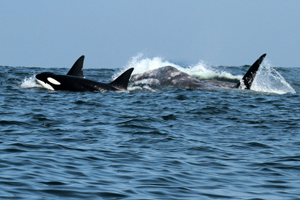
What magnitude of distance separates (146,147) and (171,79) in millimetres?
12743

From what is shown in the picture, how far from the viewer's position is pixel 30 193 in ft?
22.9

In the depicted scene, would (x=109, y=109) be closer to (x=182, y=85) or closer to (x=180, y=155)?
(x=180, y=155)

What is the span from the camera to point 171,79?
23.0 metres

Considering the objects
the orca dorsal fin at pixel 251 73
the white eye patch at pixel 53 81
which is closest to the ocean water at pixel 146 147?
the white eye patch at pixel 53 81

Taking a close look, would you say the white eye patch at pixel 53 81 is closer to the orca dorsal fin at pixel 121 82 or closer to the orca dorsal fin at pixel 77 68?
the orca dorsal fin at pixel 77 68

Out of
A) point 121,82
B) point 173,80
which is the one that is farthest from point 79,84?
point 173,80

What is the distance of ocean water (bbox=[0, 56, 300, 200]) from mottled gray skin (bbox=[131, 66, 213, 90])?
4.13 metres

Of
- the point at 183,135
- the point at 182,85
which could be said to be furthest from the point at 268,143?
the point at 182,85

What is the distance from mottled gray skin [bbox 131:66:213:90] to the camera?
2205cm

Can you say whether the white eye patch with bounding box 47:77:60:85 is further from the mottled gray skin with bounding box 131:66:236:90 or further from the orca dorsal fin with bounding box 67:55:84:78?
the mottled gray skin with bounding box 131:66:236:90

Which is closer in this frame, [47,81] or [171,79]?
[47,81]

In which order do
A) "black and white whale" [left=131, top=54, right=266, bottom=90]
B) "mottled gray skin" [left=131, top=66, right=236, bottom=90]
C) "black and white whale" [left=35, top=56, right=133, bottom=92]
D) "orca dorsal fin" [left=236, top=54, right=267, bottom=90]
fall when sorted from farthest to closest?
"mottled gray skin" [left=131, top=66, right=236, bottom=90]
"black and white whale" [left=131, top=54, right=266, bottom=90]
"orca dorsal fin" [left=236, top=54, right=267, bottom=90]
"black and white whale" [left=35, top=56, right=133, bottom=92]

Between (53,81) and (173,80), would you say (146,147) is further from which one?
(173,80)

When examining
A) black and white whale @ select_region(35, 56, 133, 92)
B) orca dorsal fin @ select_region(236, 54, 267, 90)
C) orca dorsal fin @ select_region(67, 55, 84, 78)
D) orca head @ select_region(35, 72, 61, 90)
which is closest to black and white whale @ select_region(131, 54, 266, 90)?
orca dorsal fin @ select_region(236, 54, 267, 90)
